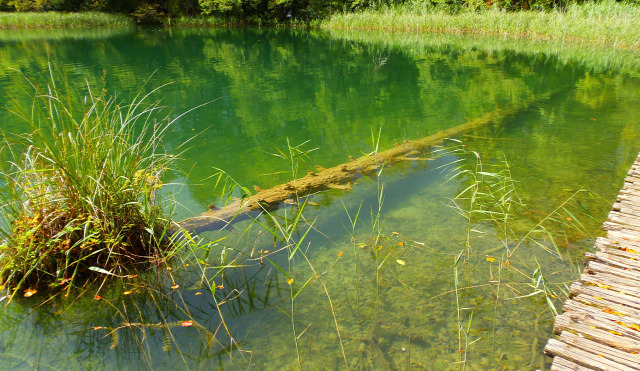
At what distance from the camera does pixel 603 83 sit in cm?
833

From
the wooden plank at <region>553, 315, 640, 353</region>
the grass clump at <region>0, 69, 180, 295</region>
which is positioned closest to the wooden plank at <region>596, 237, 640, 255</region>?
the wooden plank at <region>553, 315, 640, 353</region>

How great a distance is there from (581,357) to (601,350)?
96mm

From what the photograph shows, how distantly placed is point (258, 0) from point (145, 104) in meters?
21.6

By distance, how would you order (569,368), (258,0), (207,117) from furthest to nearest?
(258,0), (207,117), (569,368)

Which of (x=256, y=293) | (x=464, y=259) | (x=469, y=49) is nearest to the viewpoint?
(x=256, y=293)

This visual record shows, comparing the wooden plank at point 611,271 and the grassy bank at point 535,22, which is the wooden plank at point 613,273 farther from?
the grassy bank at point 535,22

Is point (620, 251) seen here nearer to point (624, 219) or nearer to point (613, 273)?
point (613, 273)

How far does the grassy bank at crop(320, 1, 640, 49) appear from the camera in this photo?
12.1 meters

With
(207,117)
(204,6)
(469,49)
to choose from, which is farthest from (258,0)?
(207,117)

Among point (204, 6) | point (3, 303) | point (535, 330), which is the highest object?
point (204, 6)

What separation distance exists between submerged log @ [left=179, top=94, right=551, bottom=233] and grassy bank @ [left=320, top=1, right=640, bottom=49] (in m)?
10.3

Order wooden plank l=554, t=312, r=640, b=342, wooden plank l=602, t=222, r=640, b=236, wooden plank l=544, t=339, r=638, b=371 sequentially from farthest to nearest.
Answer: wooden plank l=602, t=222, r=640, b=236 → wooden plank l=554, t=312, r=640, b=342 → wooden plank l=544, t=339, r=638, b=371

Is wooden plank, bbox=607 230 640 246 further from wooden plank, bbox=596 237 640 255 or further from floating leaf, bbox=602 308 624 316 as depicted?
floating leaf, bbox=602 308 624 316

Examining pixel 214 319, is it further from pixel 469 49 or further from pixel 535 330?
pixel 469 49
